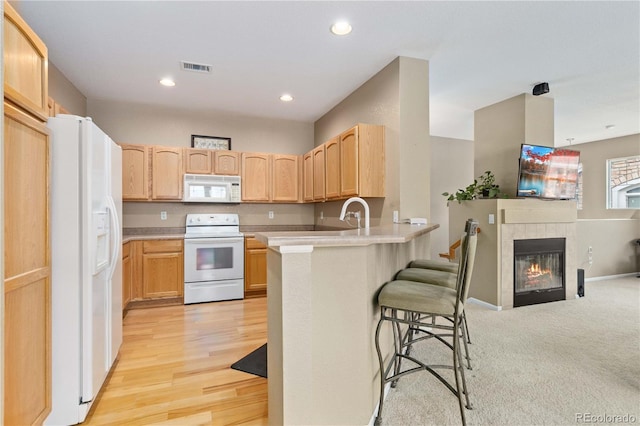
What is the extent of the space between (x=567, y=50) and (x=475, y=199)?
1937 mm

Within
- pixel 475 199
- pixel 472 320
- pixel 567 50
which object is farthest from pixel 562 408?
pixel 567 50

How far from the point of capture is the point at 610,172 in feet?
21.4

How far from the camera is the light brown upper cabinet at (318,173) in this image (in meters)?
4.36

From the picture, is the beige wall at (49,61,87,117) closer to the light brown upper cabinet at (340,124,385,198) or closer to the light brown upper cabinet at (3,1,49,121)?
the light brown upper cabinet at (3,1,49,121)

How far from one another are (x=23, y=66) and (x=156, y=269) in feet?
9.90

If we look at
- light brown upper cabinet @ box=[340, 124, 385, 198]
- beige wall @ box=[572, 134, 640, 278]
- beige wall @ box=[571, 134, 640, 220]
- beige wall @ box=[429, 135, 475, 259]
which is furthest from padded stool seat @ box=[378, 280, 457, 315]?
beige wall @ box=[571, 134, 640, 220]

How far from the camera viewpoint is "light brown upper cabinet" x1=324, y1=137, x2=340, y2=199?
3888 mm

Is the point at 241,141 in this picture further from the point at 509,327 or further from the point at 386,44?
the point at 509,327

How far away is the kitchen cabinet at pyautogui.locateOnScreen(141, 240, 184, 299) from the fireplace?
445cm

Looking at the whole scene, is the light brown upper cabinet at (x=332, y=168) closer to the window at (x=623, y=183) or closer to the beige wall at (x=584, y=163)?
the beige wall at (x=584, y=163)

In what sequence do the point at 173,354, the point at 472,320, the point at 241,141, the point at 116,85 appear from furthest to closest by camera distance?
the point at 241,141
the point at 116,85
the point at 472,320
the point at 173,354

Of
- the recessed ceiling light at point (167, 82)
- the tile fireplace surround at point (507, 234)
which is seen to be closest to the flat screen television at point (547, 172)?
the tile fireplace surround at point (507, 234)

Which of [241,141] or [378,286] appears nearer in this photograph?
[378,286]

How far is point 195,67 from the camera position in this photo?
11.0 ft
